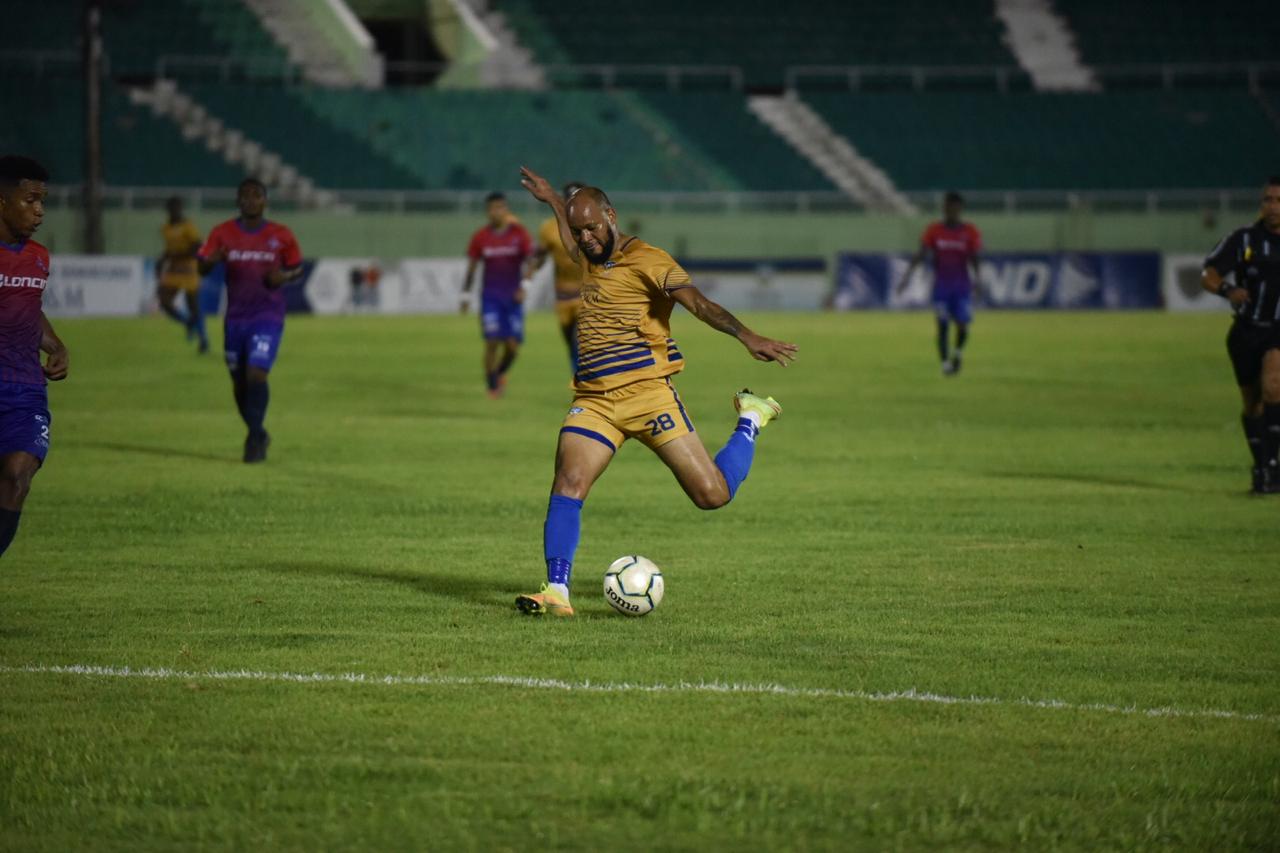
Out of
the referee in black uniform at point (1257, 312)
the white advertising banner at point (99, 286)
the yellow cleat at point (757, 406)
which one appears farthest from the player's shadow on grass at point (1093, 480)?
the white advertising banner at point (99, 286)

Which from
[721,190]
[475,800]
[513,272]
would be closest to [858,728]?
[475,800]

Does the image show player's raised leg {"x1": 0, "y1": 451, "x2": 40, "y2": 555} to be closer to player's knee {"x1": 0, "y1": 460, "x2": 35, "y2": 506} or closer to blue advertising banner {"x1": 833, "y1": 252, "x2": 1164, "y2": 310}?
player's knee {"x1": 0, "y1": 460, "x2": 35, "y2": 506}

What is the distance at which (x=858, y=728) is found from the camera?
6578mm

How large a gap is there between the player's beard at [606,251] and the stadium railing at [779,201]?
41594 millimetres

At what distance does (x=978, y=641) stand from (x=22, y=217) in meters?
4.69

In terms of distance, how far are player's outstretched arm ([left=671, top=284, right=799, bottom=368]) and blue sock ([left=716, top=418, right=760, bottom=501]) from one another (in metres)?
0.83

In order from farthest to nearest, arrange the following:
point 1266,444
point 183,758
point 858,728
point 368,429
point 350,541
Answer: point 368,429
point 1266,444
point 350,541
point 858,728
point 183,758

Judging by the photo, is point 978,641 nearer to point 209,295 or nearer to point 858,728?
point 858,728

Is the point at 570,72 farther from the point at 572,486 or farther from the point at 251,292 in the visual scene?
the point at 572,486

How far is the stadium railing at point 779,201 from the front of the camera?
5041cm

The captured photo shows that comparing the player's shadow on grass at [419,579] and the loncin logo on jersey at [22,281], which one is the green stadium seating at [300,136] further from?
the loncin logo on jersey at [22,281]

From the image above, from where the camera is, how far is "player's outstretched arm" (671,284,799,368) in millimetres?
8406

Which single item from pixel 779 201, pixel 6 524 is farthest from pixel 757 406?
pixel 779 201

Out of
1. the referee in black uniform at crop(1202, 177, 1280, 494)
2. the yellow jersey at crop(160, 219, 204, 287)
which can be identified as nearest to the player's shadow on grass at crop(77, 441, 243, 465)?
the referee in black uniform at crop(1202, 177, 1280, 494)
